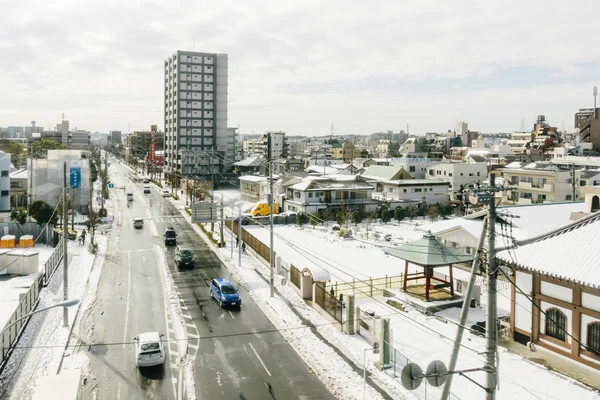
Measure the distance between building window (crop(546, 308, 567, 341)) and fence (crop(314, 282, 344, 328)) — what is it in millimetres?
9042

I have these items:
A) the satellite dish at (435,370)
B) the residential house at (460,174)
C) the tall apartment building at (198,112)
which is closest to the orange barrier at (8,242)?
the satellite dish at (435,370)

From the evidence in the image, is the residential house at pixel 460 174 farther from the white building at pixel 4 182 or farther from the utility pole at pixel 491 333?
the utility pole at pixel 491 333

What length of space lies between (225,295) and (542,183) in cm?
4666

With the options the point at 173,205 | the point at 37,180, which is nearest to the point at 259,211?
the point at 173,205

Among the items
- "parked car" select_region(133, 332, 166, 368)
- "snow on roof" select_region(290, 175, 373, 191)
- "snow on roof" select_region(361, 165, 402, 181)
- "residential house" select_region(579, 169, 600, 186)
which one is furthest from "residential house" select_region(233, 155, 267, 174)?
"parked car" select_region(133, 332, 166, 368)

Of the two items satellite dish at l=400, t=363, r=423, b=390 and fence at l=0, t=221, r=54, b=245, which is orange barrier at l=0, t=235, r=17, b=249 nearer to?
fence at l=0, t=221, r=54, b=245

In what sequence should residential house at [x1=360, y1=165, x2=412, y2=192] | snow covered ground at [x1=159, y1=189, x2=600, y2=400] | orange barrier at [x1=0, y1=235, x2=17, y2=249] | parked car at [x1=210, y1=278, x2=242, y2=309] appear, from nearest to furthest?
Result: snow covered ground at [x1=159, y1=189, x2=600, y2=400] < parked car at [x1=210, y1=278, x2=242, y2=309] < orange barrier at [x1=0, y1=235, x2=17, y2=249] < residential house at [x1=360, y1=165, x2=412, y2=192]

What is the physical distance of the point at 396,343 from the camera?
69.8 ft

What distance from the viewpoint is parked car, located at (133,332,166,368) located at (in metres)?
18.9

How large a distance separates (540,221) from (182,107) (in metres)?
87.4

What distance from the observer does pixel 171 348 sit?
68.9 feet

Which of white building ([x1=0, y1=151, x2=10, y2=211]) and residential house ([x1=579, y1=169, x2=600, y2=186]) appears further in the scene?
white building ([x1=0, y1=151, x2=10, y2=211])

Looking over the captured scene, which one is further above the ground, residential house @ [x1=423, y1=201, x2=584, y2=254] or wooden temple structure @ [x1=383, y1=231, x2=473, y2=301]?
residential house @ [x1=423, y1=201, x2=584, y2=254]

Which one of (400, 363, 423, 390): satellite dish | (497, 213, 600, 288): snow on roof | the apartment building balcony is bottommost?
(400, 363, 423, 390): satellite dish
